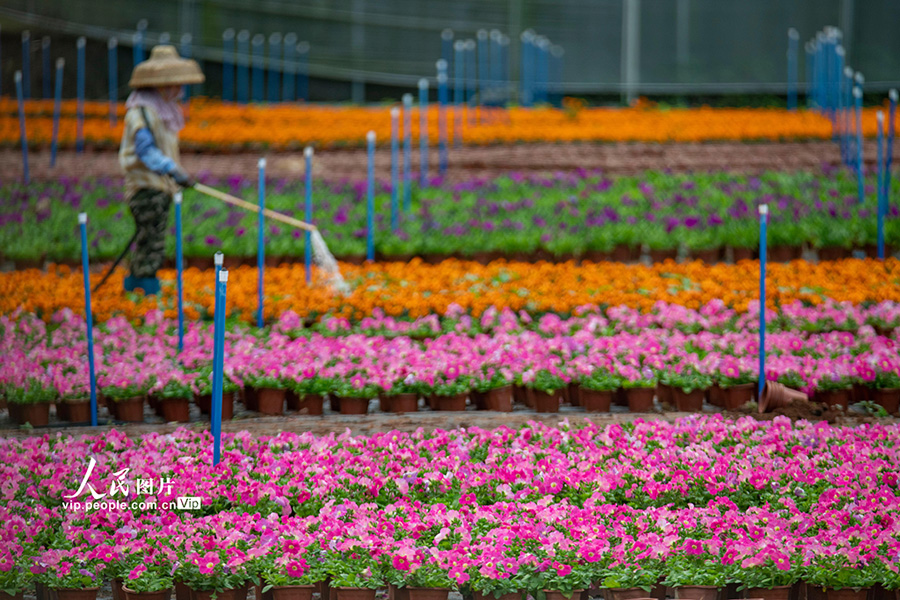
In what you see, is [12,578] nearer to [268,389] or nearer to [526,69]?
[268,389]

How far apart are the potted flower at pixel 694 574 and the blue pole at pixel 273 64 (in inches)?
729

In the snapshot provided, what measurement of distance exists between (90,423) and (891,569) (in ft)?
13.3

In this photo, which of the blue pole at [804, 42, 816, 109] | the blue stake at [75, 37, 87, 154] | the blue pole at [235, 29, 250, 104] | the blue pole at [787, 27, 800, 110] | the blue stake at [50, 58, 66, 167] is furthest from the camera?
the blue pole at [235, 29, 250, 104]

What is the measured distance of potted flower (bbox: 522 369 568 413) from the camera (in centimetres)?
580

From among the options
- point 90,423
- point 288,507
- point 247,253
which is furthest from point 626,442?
A: point 247,253

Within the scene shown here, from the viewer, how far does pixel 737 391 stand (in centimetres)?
581

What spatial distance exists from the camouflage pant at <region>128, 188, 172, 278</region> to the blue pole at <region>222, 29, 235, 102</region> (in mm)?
13161

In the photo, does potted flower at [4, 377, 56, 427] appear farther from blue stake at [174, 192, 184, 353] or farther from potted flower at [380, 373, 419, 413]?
potted flower at [380, 373, 419, 413]

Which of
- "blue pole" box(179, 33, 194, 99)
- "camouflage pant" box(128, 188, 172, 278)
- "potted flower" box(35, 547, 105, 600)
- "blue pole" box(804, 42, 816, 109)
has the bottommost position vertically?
"potted flower" box(35, 547, 105, 600)

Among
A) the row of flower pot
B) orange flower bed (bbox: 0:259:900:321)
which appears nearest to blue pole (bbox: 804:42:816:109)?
orange flower bed (bbox: 0:259:900:321)

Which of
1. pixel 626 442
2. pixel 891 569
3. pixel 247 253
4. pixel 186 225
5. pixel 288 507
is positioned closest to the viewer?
pixel 891 569

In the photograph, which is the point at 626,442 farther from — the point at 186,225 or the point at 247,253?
the point at 186,225

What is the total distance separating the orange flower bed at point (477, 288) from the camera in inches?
286

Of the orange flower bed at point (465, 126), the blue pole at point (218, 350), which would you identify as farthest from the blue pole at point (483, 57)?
the blue pole at point (218, 350)
